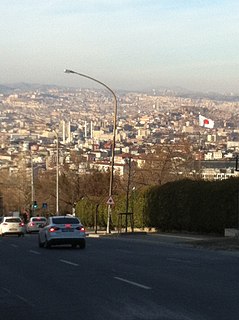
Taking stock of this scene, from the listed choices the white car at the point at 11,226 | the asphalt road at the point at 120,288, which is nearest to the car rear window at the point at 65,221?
the asphalt road at the point at 120,288

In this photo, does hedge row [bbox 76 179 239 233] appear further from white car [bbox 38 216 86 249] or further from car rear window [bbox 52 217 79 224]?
white car [bbox 38 216 86 249]

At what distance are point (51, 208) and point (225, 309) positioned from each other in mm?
94055

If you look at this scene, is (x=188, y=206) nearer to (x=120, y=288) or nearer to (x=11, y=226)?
(x=11, y=226)

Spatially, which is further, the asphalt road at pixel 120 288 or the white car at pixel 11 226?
the white car at pixel 11 226

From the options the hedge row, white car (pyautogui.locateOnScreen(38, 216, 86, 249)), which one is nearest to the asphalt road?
white car (pyautogui.locateOnScreen(38, 216, 86, 249))

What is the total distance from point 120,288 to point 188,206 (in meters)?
35.5

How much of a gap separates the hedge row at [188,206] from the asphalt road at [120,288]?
18416mm

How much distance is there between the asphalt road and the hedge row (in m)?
18.4

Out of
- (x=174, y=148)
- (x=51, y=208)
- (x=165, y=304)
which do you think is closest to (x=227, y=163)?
(x=51, y=208)

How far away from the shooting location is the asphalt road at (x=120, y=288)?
14.7 metres

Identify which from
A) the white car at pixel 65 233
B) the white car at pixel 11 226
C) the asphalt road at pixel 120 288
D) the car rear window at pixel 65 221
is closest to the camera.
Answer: the asphalt road at pixel 120 288

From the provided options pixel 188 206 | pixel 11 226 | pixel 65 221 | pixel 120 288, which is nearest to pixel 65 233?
pixel 65 221

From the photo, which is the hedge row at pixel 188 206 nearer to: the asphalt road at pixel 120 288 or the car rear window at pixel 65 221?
the car rear window at pixel 65 221

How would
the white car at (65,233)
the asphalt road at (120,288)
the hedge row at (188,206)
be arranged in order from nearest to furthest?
the asphalt road at (120,288)
the white car at (65,233)
the hedge row at (188,206)
